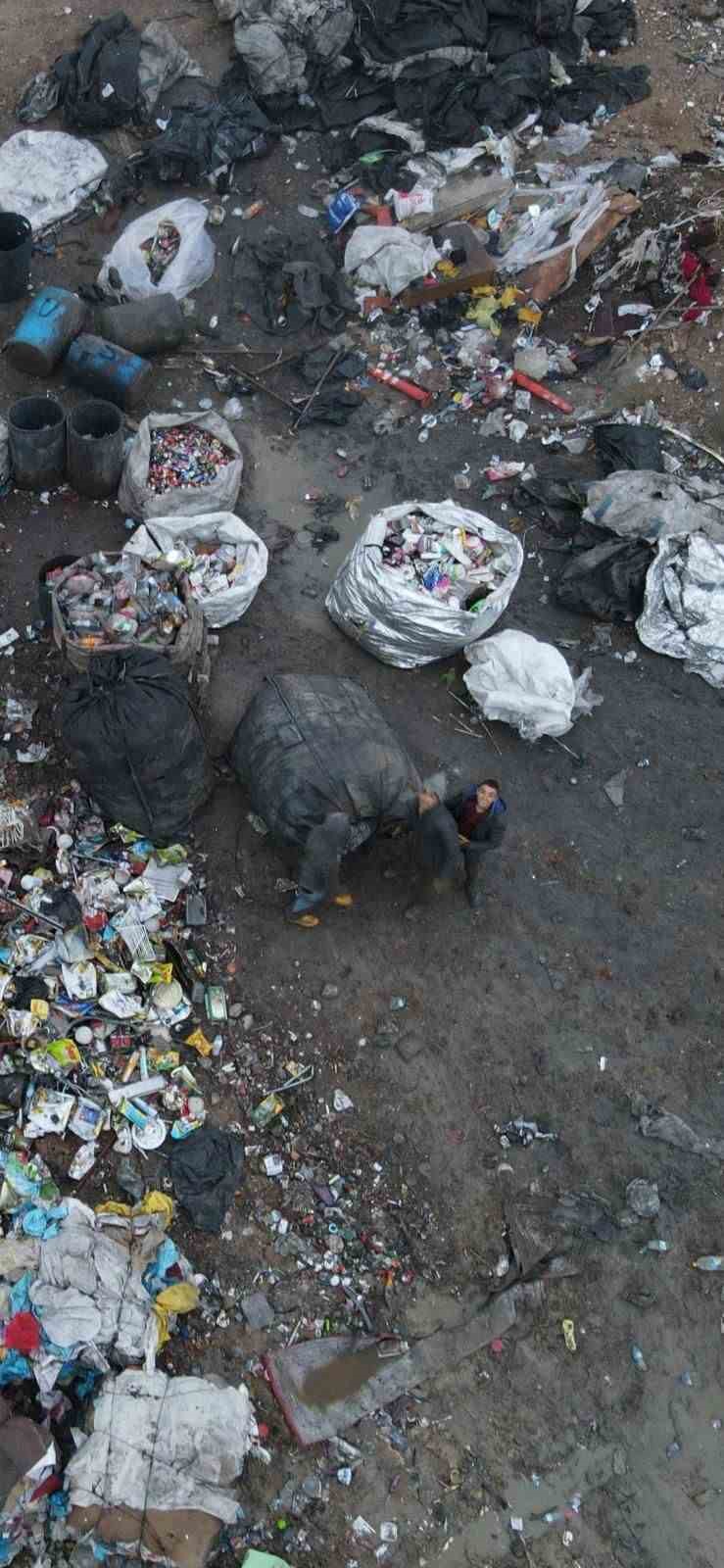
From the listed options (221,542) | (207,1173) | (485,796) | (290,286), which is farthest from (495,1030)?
(290,286)

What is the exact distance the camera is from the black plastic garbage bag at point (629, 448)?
6566mm

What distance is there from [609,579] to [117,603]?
2.65 metres

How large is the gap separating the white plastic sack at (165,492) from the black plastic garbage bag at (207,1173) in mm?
3200

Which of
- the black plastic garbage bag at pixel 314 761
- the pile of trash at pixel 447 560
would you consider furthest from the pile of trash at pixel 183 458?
the black plastic garbage bag at pixel 314 761

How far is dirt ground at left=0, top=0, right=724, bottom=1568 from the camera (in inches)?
164

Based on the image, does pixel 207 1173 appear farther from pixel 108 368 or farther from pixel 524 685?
pixel 108 368


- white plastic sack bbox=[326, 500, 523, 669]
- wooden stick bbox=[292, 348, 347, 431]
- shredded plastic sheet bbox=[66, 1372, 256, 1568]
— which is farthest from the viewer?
wooden stick bbox=[292, 348, 347, 431]

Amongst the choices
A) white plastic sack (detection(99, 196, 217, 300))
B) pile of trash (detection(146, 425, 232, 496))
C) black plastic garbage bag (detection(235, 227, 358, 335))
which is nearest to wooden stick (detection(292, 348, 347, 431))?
black plastic garbage bag (detection(235, 227, 358, 335))

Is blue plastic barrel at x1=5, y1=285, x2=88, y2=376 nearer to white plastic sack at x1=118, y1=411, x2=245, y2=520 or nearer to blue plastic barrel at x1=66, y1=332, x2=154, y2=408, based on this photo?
blue plastic barrel at x1=66, y1=332, x2=154, y2=408

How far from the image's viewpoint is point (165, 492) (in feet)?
19.5

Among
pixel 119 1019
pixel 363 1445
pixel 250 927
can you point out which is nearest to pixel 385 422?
pixel 250 927

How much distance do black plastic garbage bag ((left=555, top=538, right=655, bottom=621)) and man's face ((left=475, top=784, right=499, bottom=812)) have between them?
1700 millimetres

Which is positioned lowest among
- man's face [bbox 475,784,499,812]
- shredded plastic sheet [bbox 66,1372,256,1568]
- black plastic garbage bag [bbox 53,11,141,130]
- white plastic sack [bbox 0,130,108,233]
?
shredded plastic sheet [bbox 66,1372,256,1568]

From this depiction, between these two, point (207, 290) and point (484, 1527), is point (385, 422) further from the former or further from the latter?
point (484, 1527)
